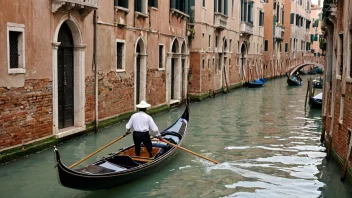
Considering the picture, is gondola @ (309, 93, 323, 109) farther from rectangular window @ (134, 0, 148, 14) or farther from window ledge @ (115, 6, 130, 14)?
window ledge @ (115, 6, 130, 14)

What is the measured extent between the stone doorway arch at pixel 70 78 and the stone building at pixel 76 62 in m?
0.02

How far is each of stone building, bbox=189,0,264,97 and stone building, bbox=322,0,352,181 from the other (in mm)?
7927

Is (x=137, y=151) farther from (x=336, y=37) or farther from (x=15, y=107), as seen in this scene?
(x=336, y=37)

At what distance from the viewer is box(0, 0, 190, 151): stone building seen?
6.96m

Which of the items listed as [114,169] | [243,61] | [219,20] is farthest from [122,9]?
[243,61]

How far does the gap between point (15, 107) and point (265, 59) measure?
2424 centimetres

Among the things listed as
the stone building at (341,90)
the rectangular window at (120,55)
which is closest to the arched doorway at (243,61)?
the rectangular window at (120,55)

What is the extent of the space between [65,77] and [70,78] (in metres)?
0.19

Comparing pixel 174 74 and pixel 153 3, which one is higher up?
pixel 153 3

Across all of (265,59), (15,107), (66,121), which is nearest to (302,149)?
(66,121)

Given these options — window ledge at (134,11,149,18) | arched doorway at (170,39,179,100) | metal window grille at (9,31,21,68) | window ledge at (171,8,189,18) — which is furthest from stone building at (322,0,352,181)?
arched doorway at (170,39,179,100)

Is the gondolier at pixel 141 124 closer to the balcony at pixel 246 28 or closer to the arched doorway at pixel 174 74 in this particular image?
the arched doorway at pixel 174 74

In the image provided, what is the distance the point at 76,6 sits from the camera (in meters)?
8.25

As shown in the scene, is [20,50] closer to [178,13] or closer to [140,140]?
[140,140]
